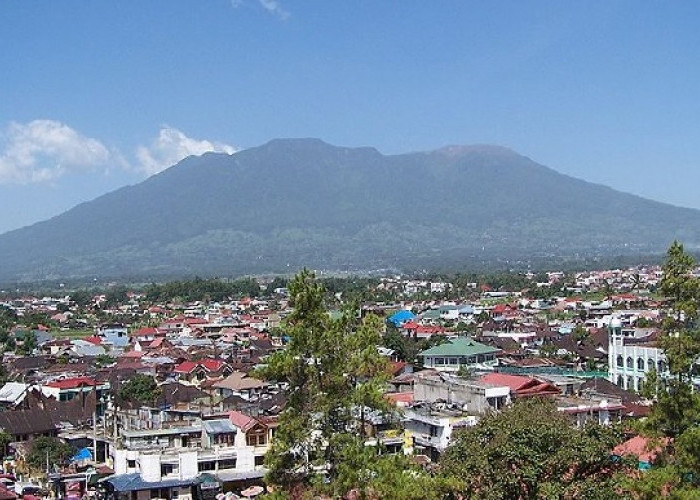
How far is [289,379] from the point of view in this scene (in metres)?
10.9

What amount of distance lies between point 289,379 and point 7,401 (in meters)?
25.2

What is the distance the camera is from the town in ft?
64.0

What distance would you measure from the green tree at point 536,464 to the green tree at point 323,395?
6.73 ft

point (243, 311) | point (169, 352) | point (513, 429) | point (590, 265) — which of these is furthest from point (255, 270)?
point (513, 429)

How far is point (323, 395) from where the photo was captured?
1074 cm

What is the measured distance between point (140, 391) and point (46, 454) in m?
6.51

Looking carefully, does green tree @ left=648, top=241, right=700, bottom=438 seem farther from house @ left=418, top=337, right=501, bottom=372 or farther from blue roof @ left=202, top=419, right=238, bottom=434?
house @ left=418, top=337, right=501, bottom=372

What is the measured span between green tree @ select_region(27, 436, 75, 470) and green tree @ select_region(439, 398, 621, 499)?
47.6 ft

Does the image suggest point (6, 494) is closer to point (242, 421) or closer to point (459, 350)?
point (242, 421)

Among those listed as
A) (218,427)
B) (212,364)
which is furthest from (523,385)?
(212,364)

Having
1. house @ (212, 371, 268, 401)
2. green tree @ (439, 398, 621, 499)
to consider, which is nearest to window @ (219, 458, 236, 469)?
house @ (212, 371, 268, 401)

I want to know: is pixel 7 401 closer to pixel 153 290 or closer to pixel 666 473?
pixel 666 473

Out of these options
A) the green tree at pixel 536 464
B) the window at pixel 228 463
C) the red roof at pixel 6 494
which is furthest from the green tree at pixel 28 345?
the green tree at pixel 536 464

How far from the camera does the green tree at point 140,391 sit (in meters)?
29.5
